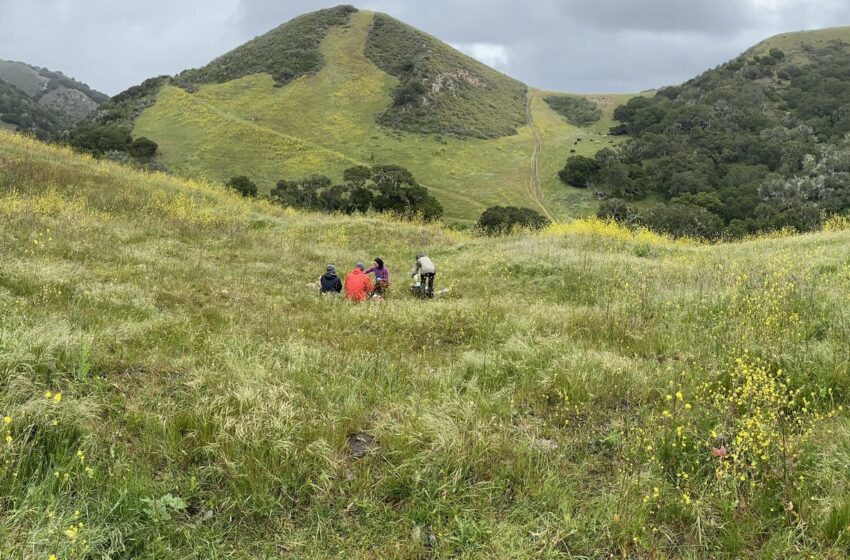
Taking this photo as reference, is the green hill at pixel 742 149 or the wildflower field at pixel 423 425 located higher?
the green hill at pixel 742 149

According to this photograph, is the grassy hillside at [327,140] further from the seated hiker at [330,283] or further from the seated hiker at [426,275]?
the seated hiker at [330,283]

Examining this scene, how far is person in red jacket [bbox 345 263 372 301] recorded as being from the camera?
1073 centimetres

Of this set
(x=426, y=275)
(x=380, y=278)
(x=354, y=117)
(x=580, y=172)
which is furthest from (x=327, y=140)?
(x=426, y=275)

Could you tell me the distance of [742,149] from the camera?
201 feet

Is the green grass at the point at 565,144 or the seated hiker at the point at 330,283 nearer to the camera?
the seated hiker at the point at 330,283

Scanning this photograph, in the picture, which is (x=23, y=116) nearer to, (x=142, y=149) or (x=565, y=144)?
(x=142, y=149)

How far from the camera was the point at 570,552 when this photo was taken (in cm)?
312

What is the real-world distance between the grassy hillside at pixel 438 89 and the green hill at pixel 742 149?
20.1m

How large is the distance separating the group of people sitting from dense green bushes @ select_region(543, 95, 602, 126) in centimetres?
8513

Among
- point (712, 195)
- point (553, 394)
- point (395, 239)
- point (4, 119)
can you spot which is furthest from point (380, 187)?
point (4, 119)

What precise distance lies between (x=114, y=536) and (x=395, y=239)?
770 inches

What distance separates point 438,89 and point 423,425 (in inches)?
3092

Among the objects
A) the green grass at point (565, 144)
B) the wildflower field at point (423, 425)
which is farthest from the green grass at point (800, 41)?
the wildflower field at point (423, 425)

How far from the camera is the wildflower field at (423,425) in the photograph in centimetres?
318
